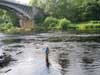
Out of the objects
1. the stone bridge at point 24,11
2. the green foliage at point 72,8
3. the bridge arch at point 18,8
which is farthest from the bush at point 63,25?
the stone bridge at point 24,11

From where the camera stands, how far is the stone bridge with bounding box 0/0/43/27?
135 m

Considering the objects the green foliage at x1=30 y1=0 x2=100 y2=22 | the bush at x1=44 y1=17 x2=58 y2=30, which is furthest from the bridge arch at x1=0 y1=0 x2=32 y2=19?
the bush at x1=44 y1=17 x2=58 y2=30

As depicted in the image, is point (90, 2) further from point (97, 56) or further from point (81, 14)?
point (97, 56)

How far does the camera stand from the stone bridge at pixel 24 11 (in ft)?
444

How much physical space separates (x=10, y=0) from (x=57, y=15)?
76.4 ft

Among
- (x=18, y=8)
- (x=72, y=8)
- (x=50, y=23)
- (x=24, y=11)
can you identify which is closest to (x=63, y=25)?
(x=50, y=23)

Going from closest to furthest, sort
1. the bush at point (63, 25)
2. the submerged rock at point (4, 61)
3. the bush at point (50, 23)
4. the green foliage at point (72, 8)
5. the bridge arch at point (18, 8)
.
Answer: the submerged rock at point (4, 61) < the bush at point (63, 25) < the bridge arch at point (18, 8) < the bush at point (50, 23) < the green foliage at point (72, 8)

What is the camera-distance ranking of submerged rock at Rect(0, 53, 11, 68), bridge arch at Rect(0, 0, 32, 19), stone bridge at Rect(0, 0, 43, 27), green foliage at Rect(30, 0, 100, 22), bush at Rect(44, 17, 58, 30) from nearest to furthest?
submerged rock at Rect(0, 53, 11, 68) < bridge arch at Rect(0, 0, 32, 19) < bush at Rect(44, 17, 58, 30) < stone bridge at Rect(0, 0, 43, 27) < green foliage at Rect(30, 0, 100, 22)

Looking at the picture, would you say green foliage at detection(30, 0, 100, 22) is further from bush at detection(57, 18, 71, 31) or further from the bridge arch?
bush at detection(57, 18, 71, 31)

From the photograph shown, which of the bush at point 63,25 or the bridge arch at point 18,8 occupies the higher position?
the bridge arch at point 18,8

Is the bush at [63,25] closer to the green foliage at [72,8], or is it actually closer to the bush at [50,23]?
the bush at [50,23]

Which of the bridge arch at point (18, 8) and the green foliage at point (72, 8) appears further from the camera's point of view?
the green foliage at point (72, 8)

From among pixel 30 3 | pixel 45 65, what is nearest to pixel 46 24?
pixel 30 3

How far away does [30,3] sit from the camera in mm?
156875
